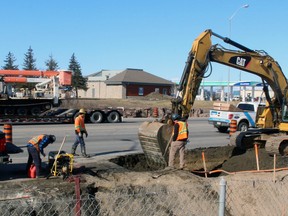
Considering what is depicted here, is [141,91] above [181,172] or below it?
above

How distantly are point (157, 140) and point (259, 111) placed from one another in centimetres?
640

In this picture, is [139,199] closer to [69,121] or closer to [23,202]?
[23,202]

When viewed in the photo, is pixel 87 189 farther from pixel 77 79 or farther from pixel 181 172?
pixel 77 79

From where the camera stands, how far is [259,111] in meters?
16.7

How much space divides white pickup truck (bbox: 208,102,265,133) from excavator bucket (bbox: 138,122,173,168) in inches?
475

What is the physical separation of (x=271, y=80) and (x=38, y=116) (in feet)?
54.4

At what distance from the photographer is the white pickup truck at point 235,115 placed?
23797 millimetres

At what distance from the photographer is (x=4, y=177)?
9906mm

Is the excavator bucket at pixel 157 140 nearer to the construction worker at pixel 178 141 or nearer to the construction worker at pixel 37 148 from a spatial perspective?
the construction worker at pixel 178 141

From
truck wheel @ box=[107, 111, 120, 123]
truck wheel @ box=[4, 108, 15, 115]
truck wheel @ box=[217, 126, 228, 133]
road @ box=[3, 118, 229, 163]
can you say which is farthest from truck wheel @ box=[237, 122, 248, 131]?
truck wheel @ box=[4, 108, 15, 115]

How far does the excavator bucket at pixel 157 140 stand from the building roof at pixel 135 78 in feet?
185

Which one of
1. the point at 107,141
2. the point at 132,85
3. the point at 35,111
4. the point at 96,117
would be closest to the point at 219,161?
the point at 107,141

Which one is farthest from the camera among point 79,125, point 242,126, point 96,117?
point 96,117

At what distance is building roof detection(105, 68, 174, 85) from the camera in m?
70.0
